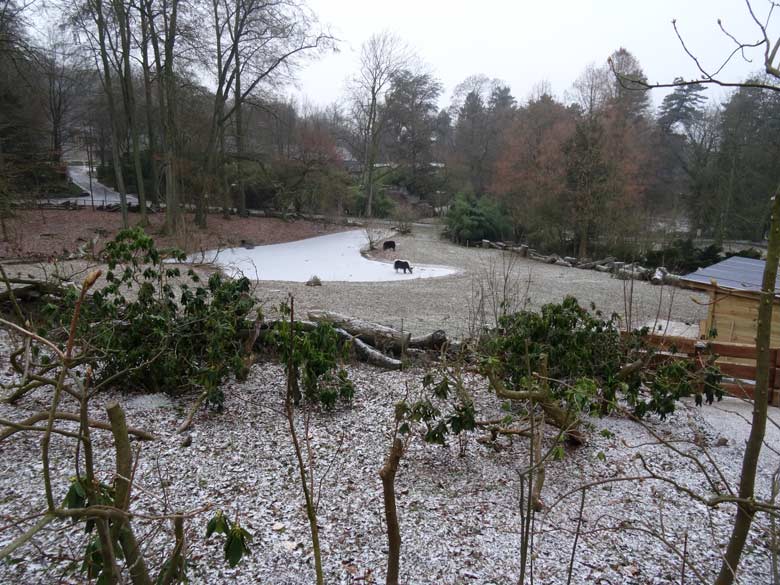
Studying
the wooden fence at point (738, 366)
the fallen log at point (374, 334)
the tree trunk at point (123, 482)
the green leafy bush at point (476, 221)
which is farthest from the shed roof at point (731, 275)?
the green leafy bush at point (476, 221)

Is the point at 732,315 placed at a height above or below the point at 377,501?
above

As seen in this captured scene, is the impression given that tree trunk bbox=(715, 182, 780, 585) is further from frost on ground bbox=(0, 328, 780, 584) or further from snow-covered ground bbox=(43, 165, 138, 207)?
snow-covered ground bbox=(43, 165, 138, 207)

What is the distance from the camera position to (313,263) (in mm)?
17828

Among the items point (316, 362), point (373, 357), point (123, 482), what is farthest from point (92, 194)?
point (123, 482)

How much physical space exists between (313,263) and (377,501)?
1536cm

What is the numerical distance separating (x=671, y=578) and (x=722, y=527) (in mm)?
679

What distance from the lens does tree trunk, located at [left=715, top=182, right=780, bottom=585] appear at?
1.32 metres

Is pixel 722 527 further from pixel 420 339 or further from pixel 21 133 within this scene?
pixel 21 133

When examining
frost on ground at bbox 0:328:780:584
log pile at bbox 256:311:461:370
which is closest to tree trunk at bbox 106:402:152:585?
frost on ground at bbox 0:328:780:584

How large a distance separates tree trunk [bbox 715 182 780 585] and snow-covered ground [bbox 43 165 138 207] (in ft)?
97.9

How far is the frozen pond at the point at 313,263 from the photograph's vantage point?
50.0 ft

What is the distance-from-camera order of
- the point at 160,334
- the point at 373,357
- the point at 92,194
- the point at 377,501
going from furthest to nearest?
the point at 92,194 < the point at 373,357 < the point at 160,334 < the point at 377,501

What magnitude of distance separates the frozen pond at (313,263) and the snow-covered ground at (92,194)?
12.2m

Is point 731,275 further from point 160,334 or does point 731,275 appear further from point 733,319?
point 160,334
